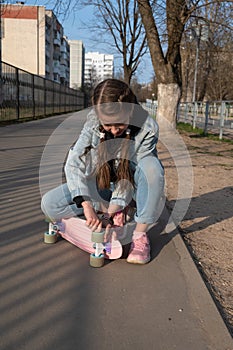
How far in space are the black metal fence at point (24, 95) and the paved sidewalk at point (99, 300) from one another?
1206 centimetres

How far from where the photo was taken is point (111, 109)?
2.76 m

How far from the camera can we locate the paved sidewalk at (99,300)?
2.05 meters

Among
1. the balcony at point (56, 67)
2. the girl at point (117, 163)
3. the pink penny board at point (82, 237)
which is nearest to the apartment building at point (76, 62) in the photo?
the balcony at point (56, 67)

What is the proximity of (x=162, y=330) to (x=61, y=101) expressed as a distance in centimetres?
3164

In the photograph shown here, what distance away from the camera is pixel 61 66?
295ft

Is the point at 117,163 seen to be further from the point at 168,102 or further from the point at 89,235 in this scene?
the point at 168,102

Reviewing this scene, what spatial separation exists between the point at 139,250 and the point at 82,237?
1.63 ft

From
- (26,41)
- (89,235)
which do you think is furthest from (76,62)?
(89,235)

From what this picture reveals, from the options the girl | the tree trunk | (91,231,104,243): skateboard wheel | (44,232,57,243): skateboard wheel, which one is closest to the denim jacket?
the girl

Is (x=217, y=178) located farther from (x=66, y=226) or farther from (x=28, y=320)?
(x=28, y=320)

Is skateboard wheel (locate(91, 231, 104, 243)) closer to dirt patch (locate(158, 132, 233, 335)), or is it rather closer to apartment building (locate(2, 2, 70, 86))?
dirt patch (locate(158, 132, 233, 335))

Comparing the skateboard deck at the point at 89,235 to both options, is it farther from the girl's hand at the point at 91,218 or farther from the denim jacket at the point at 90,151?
the denim jacket at the point at 90,151

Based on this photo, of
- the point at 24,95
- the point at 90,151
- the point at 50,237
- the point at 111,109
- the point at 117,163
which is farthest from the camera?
the point at 24,95

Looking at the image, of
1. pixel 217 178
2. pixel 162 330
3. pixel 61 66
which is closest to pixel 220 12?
pixel 217 178
